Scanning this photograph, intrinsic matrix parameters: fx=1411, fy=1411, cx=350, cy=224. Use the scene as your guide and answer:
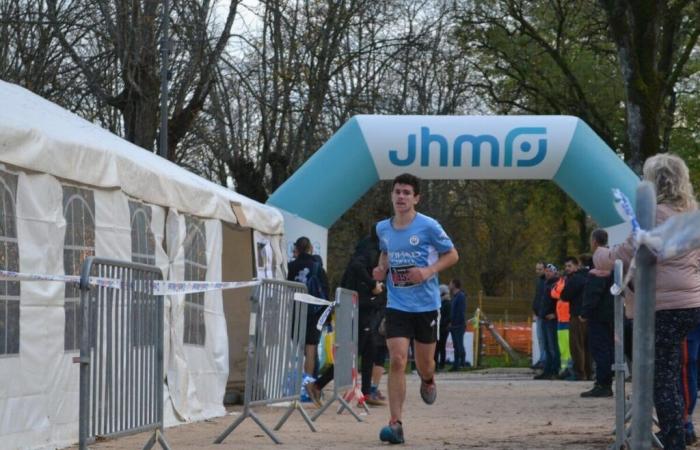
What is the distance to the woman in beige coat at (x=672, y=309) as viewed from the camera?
24.4 feet

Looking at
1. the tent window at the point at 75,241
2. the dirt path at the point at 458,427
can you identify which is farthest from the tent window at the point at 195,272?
the tent window at the point at 75,241

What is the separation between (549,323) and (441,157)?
5495 millimetres

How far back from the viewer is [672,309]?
7441 millimetres

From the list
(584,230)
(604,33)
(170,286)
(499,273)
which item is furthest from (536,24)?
(170,286)

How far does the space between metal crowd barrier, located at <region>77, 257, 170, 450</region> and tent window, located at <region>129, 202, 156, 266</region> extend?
145 inches

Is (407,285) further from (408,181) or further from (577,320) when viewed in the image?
(577,320)

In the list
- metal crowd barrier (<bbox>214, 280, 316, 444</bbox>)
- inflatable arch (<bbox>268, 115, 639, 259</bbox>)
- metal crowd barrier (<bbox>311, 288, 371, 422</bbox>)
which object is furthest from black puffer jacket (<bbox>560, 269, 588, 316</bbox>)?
metal crowd barrier (<bbox>214, 280, 316, 444</bbox>)

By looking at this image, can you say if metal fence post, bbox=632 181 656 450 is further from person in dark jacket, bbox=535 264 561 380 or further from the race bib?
person in dark jacket, bbox=535 264 561 380

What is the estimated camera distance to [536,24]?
38938mm

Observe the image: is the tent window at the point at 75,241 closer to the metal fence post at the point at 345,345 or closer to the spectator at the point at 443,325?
the metal fence post at the point at 345,345

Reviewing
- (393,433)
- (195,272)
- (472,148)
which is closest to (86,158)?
(393,433)

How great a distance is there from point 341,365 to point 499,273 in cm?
4960

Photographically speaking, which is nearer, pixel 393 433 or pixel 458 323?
pixel 393 433

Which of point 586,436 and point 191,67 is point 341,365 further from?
point 191,67
